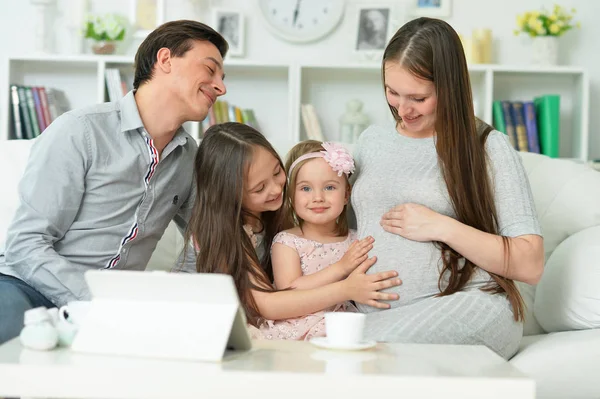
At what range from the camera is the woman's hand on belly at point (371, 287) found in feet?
6.24

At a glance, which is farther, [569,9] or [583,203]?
[569,9]

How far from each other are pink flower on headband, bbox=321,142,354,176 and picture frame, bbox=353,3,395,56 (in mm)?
2022

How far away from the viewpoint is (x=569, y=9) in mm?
4090

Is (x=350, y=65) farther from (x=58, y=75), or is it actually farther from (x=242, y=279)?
(x=242, y=279)

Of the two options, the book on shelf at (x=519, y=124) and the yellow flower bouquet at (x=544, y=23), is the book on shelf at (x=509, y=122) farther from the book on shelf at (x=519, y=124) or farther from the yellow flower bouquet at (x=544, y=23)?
the yellow flower bouquet at (x=544, y=23)

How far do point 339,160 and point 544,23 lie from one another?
224 centimetres

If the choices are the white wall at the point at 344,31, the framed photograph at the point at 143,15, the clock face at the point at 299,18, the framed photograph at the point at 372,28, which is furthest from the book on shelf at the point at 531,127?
the framed photograph at the point at 143,15

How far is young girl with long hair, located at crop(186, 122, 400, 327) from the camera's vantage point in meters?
1.92

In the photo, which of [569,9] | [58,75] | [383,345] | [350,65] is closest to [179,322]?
[383,345]

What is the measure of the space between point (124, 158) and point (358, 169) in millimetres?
606

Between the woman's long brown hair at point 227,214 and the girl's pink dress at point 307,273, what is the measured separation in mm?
49

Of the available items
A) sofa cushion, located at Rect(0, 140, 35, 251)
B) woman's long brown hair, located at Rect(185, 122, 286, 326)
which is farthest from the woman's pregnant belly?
sofa cushion, located at Rect(0, 140, 35, 251)

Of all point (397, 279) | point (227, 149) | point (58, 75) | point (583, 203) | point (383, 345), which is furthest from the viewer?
point (58, 75)

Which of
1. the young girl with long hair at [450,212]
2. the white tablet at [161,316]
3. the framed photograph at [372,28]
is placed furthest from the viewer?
the framed photograph at [372,28]
